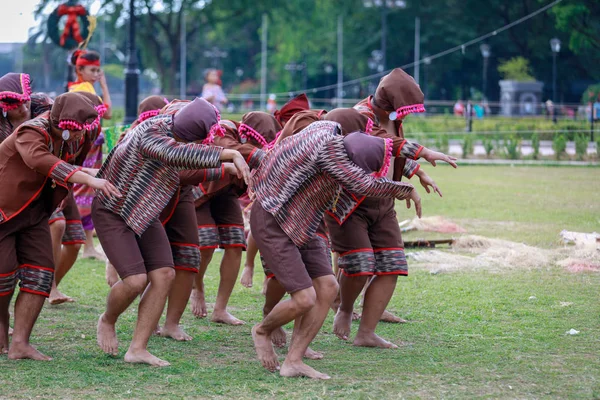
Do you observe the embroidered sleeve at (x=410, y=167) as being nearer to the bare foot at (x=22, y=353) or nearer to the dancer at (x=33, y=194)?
the dancer at (x=33, y=194)

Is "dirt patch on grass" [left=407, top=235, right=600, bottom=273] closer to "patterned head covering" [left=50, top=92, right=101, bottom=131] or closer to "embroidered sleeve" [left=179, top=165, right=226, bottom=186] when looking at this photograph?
"embroidered sleeve" [left=179, top=165, right=226, bottom=186]

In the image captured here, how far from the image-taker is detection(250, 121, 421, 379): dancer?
577 centimetres

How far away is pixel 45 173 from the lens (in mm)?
5996

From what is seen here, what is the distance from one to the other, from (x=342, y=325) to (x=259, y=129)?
67.5 inches

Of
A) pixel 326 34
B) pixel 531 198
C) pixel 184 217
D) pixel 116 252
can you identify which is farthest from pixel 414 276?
pixel 326 34

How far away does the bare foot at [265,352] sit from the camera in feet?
19.9

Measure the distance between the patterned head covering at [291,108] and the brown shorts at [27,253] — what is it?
2389 mm

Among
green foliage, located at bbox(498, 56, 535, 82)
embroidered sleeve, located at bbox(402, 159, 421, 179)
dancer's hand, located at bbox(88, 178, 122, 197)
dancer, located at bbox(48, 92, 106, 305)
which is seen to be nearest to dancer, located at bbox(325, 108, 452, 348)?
embroidered sleeve, located at bbox(402, 159, 421, 179)

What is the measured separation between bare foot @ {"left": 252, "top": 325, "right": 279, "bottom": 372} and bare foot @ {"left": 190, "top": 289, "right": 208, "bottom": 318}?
1.90 m

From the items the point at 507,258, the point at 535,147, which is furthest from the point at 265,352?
the point at 535,147

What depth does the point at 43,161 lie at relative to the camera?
5957mm

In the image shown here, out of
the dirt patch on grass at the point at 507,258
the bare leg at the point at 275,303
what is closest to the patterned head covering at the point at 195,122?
the bare leg at the point at 275,303

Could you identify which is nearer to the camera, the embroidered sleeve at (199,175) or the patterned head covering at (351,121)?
the embroidered sleeve at (199,175)

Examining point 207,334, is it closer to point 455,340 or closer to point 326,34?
point 455,340
